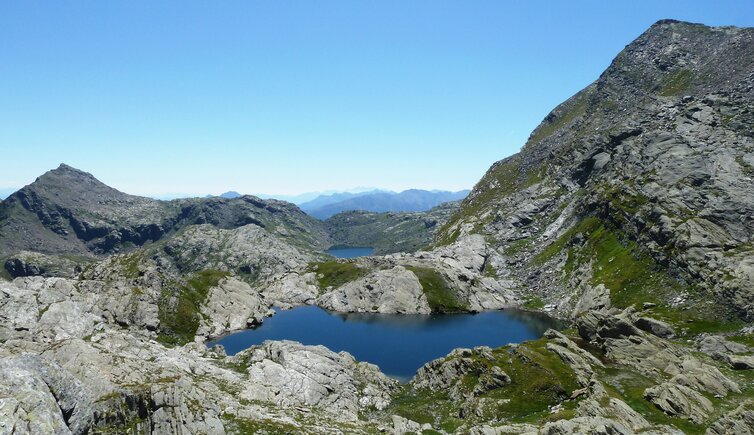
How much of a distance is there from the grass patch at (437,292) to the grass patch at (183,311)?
258ft

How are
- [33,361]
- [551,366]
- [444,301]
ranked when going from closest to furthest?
[33,361] < [551,366] < [444,301]

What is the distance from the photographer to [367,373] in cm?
8881

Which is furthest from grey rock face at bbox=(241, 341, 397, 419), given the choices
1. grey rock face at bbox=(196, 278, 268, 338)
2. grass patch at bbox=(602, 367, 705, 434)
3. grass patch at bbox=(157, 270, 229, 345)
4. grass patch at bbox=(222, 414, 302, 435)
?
grey rock face at bbox=(196, 278, 268, 338)

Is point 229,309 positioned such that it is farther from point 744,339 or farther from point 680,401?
point 744,339

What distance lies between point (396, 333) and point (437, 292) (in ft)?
135

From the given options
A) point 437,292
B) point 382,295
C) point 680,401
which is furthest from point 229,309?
point 680,401

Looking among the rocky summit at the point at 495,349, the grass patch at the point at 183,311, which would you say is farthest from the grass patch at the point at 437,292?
the grass patch at the point at 183,311

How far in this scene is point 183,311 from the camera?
138 meters

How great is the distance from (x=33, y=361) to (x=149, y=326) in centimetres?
10491

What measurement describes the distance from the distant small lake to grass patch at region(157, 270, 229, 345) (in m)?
10.0

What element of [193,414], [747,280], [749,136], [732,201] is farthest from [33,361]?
[749,136]

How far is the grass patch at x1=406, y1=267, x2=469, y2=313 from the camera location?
169 metres

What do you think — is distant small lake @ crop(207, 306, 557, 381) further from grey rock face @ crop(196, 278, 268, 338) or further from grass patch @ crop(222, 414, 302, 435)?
grass patch @ crop(222, 414, 302, 435)

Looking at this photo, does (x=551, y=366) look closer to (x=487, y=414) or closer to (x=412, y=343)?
(x=487, y=414)
